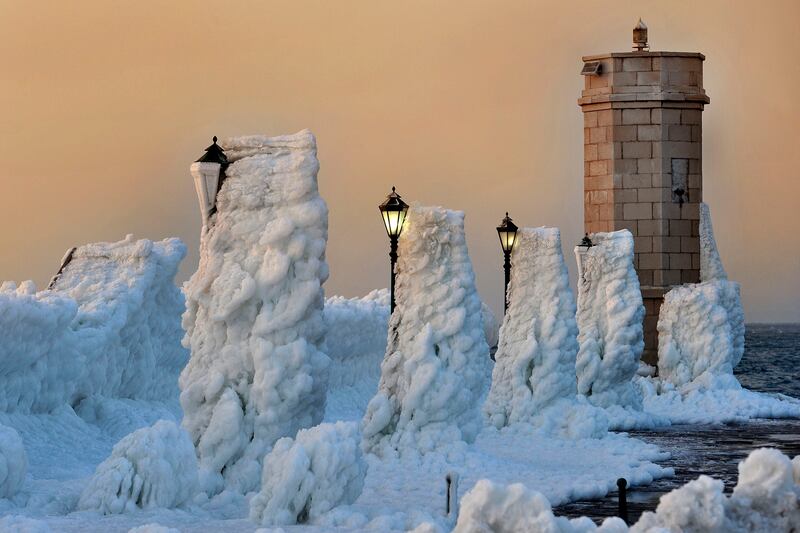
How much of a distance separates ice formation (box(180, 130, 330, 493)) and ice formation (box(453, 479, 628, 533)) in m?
5.40

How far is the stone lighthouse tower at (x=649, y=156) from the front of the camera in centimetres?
4094

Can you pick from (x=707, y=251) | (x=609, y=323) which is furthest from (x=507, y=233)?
(x=707, y=251)

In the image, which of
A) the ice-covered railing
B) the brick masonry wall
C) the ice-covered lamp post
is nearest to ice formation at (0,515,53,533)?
the ice-covered railing

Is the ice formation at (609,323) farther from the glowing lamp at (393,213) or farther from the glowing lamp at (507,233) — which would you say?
the glowing lamp at (393,213)

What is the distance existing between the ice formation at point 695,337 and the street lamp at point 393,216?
15.8m

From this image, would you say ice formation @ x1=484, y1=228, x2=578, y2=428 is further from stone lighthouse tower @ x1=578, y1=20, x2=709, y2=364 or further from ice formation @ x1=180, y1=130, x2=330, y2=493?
stone lighthouse tower @ x1=578, y1=20, x2=709, y2=364

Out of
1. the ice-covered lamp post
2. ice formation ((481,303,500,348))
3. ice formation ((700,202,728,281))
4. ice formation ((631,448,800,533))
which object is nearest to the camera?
ice formation ((631,448,800,533))

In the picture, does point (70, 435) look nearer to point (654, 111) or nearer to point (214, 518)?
point (214, 518)

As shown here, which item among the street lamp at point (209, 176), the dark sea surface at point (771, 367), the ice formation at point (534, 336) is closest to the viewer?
the street lamp at point (209, 176)

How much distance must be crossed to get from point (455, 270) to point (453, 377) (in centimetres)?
134

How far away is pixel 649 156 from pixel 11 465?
95.9 ft

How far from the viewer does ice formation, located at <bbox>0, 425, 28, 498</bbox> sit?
45.9ft

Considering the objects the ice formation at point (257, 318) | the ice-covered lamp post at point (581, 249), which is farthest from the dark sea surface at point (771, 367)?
the ice formation at point (257, 318)

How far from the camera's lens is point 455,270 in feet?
64.1
